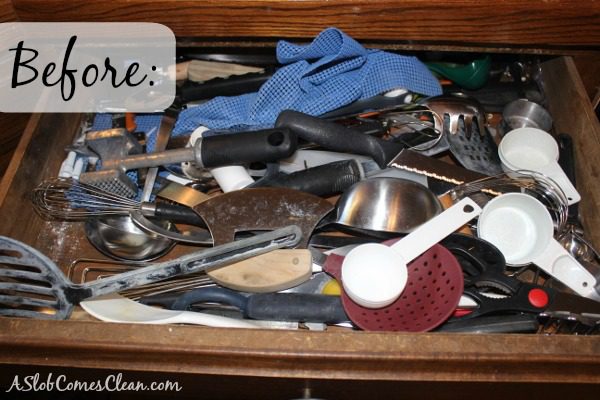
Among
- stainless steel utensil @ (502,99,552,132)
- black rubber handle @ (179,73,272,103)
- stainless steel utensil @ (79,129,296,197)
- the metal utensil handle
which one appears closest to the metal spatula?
the metal utensil handle

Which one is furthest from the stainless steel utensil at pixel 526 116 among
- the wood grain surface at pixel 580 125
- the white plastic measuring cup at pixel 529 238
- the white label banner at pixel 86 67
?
the white label banner at pixel 86 67

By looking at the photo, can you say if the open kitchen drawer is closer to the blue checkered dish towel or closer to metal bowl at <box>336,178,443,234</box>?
metal bowl at <box>336,178,443,234</box>

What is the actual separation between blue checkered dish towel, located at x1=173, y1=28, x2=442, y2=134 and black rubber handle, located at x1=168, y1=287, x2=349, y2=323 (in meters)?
0.25

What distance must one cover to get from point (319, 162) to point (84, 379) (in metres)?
0.39

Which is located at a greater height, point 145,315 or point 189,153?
point 189,153

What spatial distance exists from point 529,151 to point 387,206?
0.23 metres

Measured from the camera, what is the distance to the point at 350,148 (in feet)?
2.37

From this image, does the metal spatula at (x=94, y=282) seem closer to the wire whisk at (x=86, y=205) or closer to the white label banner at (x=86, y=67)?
the wire whisk at (x=86, y=205)

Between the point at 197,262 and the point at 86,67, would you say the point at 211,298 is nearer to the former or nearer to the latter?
the point at 197,262

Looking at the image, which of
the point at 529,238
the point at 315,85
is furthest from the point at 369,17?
the point at 529,238

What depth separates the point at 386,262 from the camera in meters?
0.63

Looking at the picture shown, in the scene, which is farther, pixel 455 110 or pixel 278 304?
pixel 455 110

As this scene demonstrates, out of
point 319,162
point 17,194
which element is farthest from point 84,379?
point 319,162

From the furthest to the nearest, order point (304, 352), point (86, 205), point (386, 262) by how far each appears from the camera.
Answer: point (86, 205), point (386, 262), point (304, 352)
